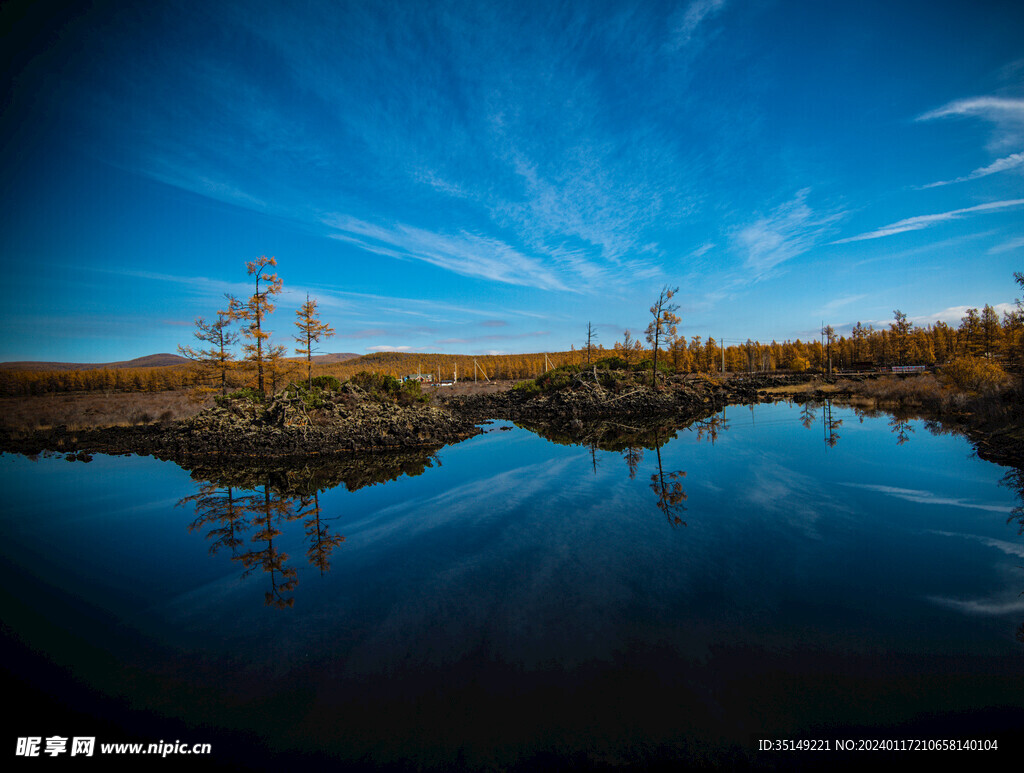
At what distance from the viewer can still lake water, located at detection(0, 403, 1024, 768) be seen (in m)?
2.84

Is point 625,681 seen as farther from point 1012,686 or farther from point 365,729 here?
point 1012,686

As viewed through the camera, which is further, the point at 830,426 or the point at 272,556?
the point at 830,426

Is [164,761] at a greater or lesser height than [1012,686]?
lesser

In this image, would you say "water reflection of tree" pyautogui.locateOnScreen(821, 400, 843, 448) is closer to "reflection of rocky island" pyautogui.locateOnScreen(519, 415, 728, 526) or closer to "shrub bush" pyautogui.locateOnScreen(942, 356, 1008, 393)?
"reflection of rocky island" pyautogui.locateOnScreen(519, 415, 728, 526)

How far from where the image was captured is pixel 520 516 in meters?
7.29

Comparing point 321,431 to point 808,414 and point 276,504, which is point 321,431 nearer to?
point 276,504

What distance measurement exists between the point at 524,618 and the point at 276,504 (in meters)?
6.39

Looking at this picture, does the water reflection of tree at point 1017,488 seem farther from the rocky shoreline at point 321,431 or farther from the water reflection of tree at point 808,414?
the water reflection of tree at point 808,414

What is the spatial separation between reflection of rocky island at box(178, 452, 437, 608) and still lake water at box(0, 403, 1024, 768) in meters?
0.08

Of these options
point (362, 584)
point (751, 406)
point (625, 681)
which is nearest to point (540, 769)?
point (625, 681)

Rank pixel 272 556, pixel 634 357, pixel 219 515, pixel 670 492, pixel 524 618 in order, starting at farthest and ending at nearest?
1. pixel 634 357
2. pixel 670 492
3. pixel 219 515
4. pixel 272 556
5. pixel 524 618

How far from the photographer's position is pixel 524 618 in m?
4.14

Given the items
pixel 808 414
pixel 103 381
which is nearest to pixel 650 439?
pixel 808 414

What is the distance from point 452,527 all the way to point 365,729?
4.01 meters
